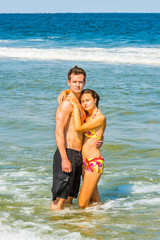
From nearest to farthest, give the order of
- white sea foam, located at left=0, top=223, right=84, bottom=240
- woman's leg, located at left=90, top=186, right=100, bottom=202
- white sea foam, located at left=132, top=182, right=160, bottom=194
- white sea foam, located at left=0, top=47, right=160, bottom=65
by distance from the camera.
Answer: white sea foam, located at left=0, top=223, right=84, bottom=240 → woman's leg, located at left=90, top=186, right=100, bottom=202 → white sea foam, located at left=132, top=182, right=160, bottom=194 → white sea foam, located at left=0, top=47, right=160, bottom=65

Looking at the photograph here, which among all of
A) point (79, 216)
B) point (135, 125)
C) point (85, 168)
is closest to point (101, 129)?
point (85, 168)

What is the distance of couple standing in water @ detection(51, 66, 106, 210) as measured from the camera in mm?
4492

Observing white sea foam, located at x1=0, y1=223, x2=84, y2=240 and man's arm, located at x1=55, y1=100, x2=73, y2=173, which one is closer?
white sea foam, located at x1=0, y1=223, x2=84, y2=240

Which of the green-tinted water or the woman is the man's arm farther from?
the green-tinted water

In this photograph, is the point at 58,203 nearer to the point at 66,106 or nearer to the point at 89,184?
the point at 89,184

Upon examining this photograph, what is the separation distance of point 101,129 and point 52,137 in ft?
11.9

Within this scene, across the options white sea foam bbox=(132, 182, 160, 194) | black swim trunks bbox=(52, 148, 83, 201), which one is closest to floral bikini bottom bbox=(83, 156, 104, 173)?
black swim trunks bbox=(52, 148, 83, 201)

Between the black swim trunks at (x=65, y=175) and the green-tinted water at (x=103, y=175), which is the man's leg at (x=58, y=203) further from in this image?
the black swim trunks at (x=65, y=175)

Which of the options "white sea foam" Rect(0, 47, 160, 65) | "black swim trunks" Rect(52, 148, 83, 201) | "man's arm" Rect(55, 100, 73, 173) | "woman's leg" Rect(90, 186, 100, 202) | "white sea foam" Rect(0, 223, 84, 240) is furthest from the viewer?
"white sea foam" Rect(0, 47, 160, 65)

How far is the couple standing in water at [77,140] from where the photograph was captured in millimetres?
4492

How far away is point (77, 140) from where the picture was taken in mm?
4648

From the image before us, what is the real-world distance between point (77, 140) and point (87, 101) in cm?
50

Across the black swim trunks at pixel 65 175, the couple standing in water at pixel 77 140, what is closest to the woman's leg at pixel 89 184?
the couple standing in water at pixel 77 140

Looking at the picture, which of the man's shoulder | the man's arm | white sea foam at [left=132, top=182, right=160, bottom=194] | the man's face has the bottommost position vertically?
white sea foam at [left=132, top=182, right=160, bottom=194]
